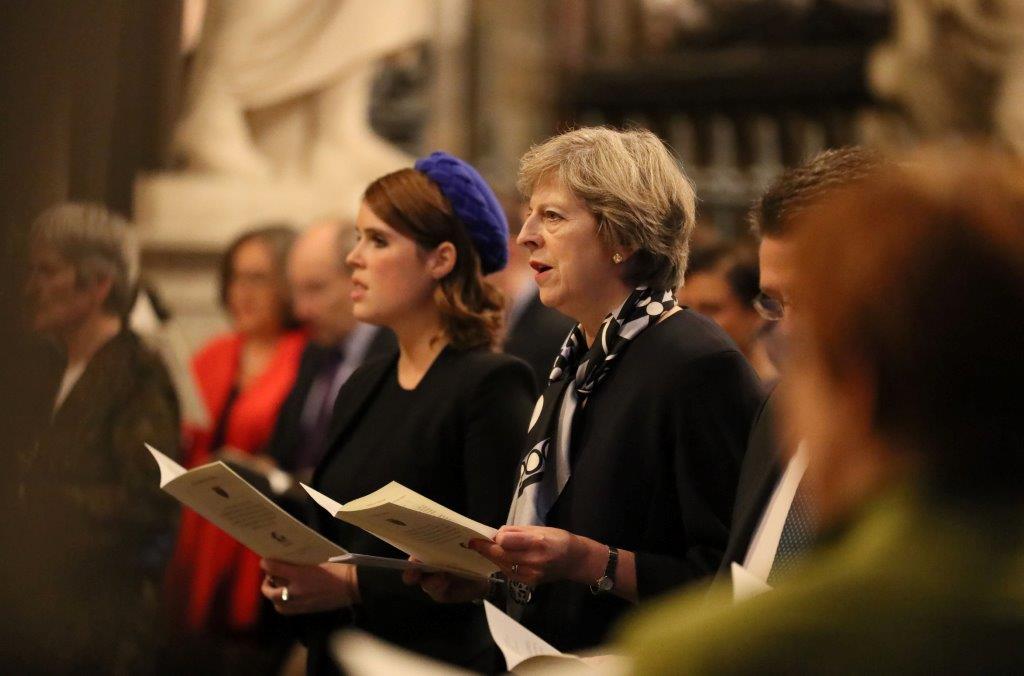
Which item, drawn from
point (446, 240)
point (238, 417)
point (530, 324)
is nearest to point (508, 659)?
point (446, 240)

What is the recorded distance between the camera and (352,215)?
653cm

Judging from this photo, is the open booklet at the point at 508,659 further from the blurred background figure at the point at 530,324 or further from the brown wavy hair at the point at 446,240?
the blurred background figure at the point at 530,324

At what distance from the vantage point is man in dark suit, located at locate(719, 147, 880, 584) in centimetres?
227

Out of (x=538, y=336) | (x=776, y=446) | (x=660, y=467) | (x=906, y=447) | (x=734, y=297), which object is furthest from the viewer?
(x=538, y=336)

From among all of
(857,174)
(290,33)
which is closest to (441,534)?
(857,174)

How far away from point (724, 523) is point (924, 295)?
4.82 feet

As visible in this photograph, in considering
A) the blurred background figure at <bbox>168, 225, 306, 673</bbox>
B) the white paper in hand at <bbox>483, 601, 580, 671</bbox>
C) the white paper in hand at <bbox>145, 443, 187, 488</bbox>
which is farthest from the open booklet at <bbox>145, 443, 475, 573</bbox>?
the blurred background figure at <bbox>168, 225, 306, 673</bbox>

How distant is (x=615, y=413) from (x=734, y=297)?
5.25 feet

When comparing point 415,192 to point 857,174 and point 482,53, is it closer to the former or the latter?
point 857,174

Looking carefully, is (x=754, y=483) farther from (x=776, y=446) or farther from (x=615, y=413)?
(x=615, y=413)

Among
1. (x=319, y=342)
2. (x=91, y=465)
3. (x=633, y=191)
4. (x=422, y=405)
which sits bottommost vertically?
(x=319, y=342)

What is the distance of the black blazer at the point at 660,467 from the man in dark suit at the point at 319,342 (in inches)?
87.3

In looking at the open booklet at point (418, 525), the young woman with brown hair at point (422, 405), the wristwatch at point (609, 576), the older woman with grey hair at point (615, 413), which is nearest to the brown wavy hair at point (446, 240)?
the young woman with brown hair at point (422, 405)

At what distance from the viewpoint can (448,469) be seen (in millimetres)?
3135
